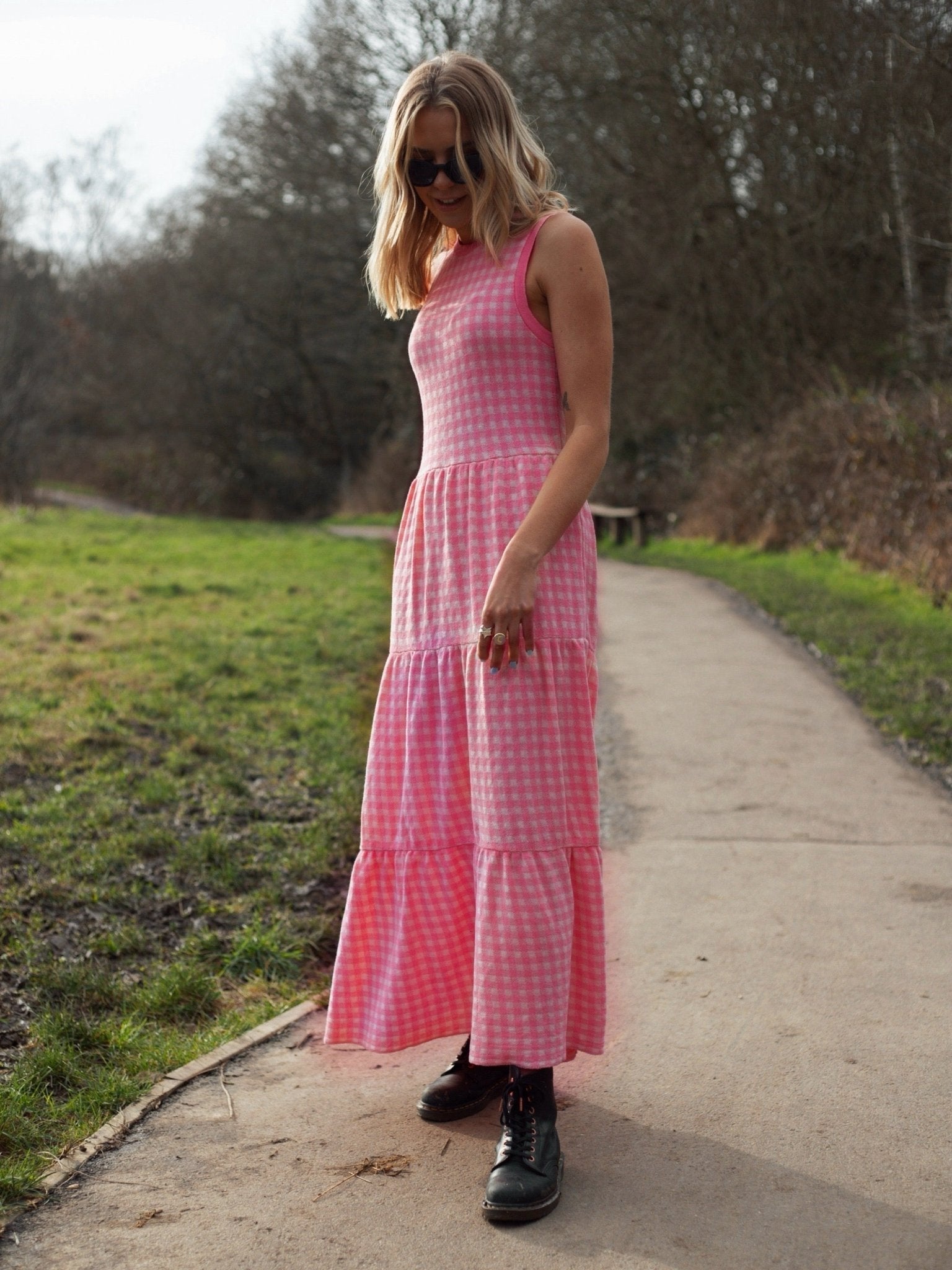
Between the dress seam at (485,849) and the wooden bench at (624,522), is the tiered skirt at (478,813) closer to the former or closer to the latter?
the dress seam at (485,849)

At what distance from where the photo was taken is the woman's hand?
96.0 inches

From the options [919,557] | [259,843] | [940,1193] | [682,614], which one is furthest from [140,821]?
[919,557]

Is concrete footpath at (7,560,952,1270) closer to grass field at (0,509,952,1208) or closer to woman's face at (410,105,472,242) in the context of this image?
grass field at (0,509,952,1208)

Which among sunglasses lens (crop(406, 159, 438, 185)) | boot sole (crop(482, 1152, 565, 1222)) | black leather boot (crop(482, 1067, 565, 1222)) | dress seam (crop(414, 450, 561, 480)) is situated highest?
sunglasses lens (crop(406, 159, 438, 185))

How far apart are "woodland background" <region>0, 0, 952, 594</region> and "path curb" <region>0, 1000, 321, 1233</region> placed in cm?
646

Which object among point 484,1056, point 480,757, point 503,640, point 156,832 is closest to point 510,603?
point 503,640

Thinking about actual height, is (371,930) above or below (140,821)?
above

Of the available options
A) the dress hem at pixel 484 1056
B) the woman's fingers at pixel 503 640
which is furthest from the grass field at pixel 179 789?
the woman's fingers at pixel 503 640

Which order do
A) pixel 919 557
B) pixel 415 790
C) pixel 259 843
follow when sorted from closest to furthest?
pixel 415 790, pixel 259 843, pixel 919 557

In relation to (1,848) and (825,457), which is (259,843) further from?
(825,457)

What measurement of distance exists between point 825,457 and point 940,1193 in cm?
1231

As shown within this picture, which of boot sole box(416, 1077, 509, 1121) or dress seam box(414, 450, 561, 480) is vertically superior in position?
dress seam box(414, 450, 561, 480)

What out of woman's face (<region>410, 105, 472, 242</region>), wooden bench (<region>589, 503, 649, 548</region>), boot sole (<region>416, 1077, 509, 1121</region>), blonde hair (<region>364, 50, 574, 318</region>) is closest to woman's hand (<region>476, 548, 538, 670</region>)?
blonde hair (<region>364, 50, 574, 318</region>)

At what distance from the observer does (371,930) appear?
2662 millimetres
